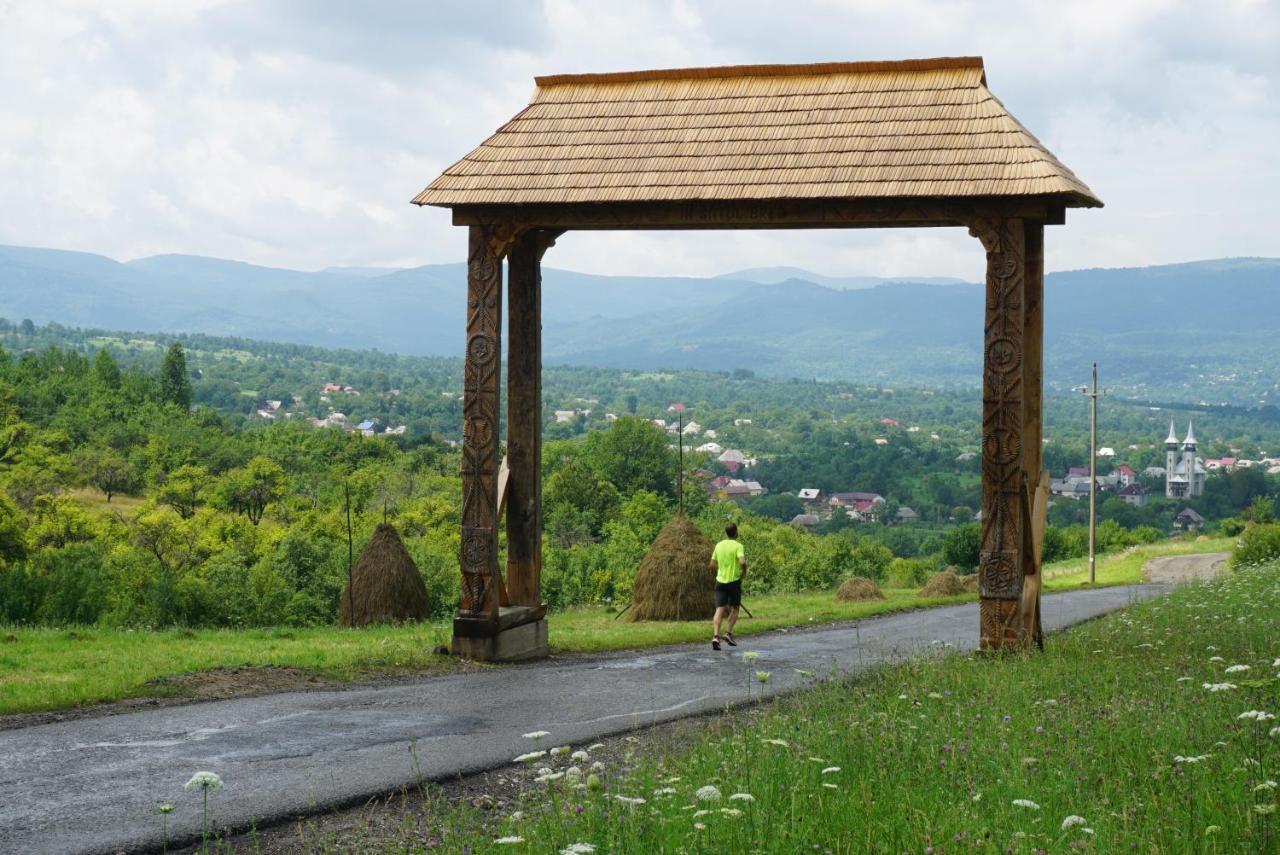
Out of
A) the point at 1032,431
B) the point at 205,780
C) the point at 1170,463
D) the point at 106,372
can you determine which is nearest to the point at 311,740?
the point at 205,780

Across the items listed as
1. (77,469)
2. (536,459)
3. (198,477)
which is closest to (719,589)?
(536,459)

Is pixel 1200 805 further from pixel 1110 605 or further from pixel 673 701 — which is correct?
pixel 1110 605

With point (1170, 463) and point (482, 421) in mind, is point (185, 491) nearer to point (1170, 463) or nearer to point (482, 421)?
point (482, 421)

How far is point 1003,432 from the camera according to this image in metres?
13.5

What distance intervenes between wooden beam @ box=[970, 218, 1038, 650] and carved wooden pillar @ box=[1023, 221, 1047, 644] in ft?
1.17

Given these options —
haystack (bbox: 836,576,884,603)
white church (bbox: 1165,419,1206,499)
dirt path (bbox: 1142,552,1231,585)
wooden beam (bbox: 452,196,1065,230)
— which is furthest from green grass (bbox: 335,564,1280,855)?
white church (bbox: 1165,419,1206,499)

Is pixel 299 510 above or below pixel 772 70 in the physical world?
below

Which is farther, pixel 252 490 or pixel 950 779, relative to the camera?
pixel 252 490

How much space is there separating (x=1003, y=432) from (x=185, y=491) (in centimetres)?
6796

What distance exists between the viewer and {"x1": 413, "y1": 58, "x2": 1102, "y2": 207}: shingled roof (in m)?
13.7

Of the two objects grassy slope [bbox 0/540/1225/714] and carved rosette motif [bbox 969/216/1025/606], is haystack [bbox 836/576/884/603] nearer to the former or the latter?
grassy slope [bbox 0/540/1225/714]

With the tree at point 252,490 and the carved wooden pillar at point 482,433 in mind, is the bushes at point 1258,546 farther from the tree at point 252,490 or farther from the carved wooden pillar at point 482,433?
the tree at point 252,490

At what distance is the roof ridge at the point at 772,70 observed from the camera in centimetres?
1506

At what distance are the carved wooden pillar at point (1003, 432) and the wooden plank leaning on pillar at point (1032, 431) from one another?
0.26 m
